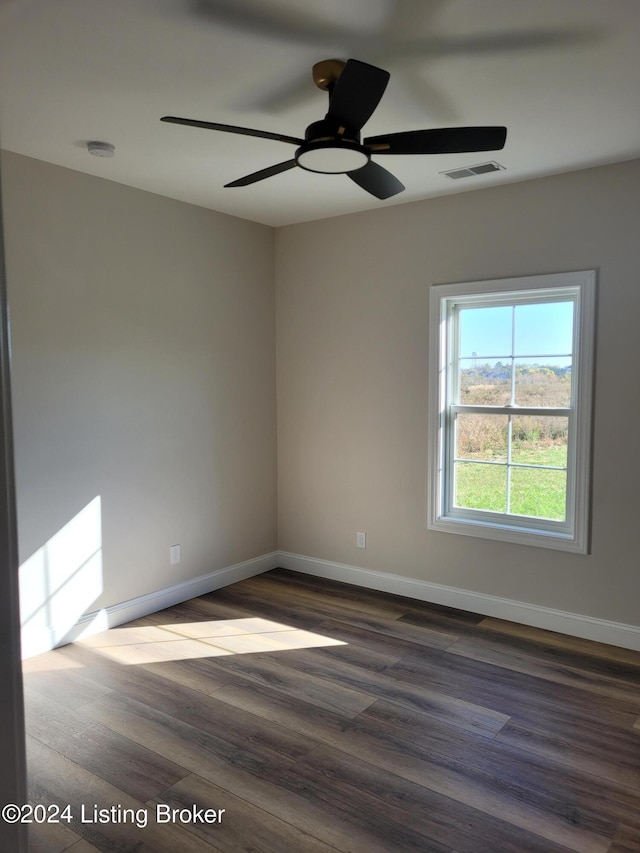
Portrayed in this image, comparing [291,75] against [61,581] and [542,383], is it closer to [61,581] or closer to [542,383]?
[542,383]

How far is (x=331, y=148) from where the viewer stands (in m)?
2.22

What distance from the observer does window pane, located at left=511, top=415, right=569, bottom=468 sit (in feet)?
12.0

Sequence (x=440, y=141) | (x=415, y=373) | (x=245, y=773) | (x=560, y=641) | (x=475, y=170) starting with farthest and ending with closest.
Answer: (x=415, y=373) → (x=560, y=641) → (x=475, y=170) → (x=245, y=773) → (x=440, y=141)

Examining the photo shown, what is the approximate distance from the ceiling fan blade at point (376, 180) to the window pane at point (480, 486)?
1.91m

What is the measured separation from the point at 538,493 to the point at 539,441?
1.06 ft

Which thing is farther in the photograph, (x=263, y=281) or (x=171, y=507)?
(x=263, y=281)

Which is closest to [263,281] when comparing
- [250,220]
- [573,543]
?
[250,220]

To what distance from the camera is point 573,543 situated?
355 cm

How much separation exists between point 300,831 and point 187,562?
7.70 ft

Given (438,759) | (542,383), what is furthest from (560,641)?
(542,383)

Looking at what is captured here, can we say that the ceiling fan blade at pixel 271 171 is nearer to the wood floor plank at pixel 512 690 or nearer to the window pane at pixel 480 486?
the window pane at pixel 480 486

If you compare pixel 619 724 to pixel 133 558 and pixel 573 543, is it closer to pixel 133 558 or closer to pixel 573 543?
pixel 573 543

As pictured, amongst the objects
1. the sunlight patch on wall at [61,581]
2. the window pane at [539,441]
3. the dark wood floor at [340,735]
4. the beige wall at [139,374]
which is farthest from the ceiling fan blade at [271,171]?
the dark wood floor at [340,735]

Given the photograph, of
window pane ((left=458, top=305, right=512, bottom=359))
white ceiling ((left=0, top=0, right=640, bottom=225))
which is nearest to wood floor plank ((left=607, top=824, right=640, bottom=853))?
window pane ((left=458, top=305, right=512, bottom=359))
